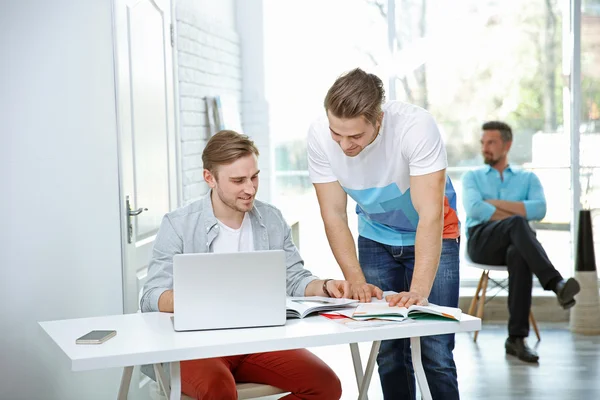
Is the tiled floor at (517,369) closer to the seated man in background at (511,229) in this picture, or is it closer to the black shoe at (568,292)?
the seated man in background at (511,229)

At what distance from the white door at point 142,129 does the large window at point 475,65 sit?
218 centimetres

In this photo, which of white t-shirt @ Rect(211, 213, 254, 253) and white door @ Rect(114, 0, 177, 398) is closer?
white t-shirt @ Rect(211, 213, 254, 253)

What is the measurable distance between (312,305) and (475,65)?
402 cm

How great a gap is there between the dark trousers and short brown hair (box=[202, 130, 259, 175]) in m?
2.64

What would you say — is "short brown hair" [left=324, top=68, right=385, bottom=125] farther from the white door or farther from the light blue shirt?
the light blue shirt

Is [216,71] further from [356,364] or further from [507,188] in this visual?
[356,364]

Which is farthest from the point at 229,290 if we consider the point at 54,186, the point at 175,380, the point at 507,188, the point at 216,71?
the point at 507,188

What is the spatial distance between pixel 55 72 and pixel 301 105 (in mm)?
3228

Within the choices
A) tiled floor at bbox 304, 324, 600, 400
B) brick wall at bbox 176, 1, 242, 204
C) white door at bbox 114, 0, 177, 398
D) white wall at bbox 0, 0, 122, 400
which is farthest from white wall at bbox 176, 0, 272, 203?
tiled floor at bbox 304, 324, 600, 400

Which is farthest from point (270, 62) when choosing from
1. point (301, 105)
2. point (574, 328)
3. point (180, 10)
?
point (574, 328)

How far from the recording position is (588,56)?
5691 mm

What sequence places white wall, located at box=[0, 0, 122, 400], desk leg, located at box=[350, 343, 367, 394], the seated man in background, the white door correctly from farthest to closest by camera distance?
the seated man in background, the white door, white wall, located at box=[0, 0, 122, 400], desk leg, located at box=[350, 343, 367, 394]

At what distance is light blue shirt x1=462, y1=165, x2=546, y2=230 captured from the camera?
5184 millimetres

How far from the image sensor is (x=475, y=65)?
588 centimetres
